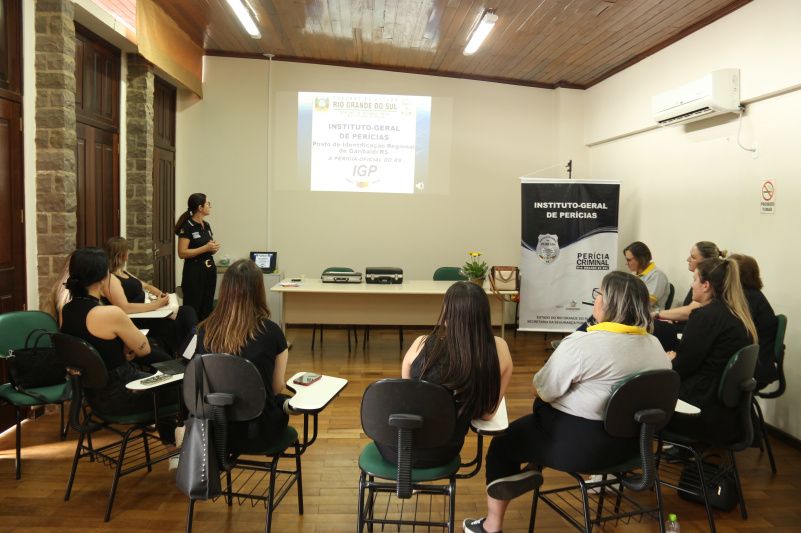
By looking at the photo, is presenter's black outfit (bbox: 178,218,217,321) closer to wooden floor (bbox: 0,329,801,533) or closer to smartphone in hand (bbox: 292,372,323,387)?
wooden floor (bbox: 0,329,801,533)

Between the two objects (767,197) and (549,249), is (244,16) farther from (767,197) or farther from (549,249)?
(767,197)

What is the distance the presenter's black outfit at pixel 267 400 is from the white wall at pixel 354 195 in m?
4.80

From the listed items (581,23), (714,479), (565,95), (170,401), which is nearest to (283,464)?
(170,401)

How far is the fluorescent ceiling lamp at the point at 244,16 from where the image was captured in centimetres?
471

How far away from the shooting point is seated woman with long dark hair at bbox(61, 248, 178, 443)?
2.74 meters

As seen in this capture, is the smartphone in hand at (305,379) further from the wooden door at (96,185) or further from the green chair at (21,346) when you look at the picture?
the wooden door at (96,185)

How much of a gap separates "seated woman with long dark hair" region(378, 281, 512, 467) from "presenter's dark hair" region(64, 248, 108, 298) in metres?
1.63

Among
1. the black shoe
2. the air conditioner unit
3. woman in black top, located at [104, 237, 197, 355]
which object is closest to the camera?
the black shoe

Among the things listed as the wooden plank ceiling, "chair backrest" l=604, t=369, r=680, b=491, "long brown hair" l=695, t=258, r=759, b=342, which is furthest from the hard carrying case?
"chair backrest" l=604, t=369, r=680, b=491

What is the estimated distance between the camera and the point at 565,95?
7.20m

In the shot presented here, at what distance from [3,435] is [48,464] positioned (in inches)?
24.6

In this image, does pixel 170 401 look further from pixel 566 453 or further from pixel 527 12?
pixel 527 12

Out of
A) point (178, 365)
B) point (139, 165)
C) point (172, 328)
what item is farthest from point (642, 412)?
point (139, 165)

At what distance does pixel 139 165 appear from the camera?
17.9 feet
